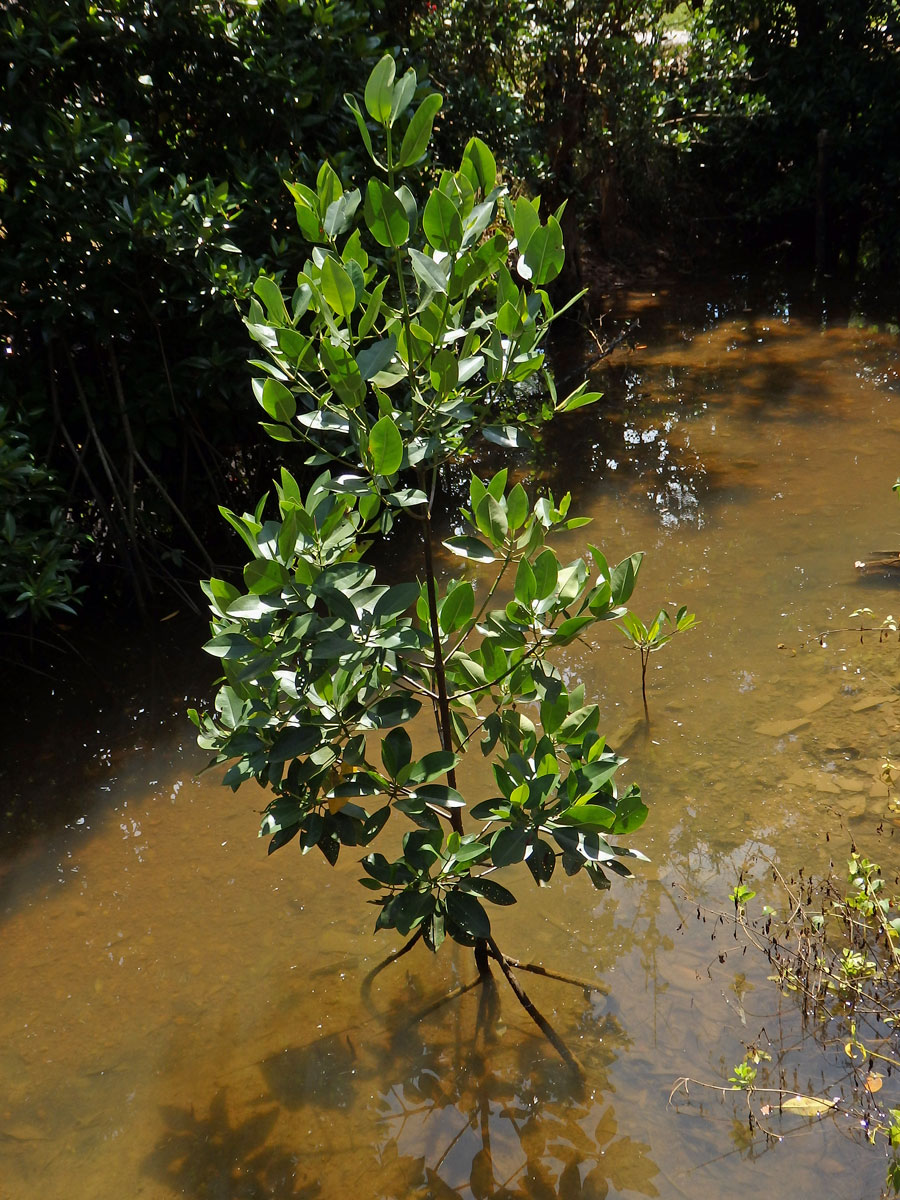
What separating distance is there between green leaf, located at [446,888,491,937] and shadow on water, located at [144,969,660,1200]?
52 centimetres

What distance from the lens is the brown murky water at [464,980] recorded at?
86.1 inches

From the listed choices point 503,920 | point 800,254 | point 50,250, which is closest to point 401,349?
point 503,920

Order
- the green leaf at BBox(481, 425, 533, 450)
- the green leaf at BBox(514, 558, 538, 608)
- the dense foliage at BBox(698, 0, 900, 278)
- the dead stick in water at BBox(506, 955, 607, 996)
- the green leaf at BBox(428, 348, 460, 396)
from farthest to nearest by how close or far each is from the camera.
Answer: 1. the dense foliage at BBox(698, 0, 900, 278)
2. the dead stick in water at BBox(506, 955, 607, 996)
3. the green leaf at BBox(481, 425, 533, 450)
4. the green leaf at BBox(514, 558, 538, 608)
5. the green leaf at BBox(428, 348, 460, 396)

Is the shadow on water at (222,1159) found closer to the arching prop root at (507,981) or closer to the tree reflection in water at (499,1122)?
the tree reflection in water at (499,1122)

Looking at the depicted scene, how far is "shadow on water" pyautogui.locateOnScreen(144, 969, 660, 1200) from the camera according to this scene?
2.14 meters

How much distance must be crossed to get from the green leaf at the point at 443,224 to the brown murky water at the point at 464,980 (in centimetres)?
184

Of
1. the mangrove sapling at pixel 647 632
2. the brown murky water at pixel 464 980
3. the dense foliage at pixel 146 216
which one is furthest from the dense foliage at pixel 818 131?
the mangrove sapling at pixel 647 632

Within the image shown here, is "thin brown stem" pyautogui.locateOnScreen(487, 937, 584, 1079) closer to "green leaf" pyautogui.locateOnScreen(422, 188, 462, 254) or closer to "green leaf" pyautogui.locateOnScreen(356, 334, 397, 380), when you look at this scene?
"green leaf" pyautogui.locateOnScreen(356, 334, 397, 380)

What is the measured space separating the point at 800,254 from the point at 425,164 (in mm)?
5784

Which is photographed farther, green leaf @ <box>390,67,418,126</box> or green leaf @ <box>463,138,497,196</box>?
green leaf @ <box>463,138,497,196</box>

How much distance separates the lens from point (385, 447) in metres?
1.75

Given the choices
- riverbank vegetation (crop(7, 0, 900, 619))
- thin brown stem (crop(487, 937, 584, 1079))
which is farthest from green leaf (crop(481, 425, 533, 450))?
thin brown stem (crop(487, 937, 584, 1079))

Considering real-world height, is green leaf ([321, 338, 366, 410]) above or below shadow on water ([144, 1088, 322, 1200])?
above

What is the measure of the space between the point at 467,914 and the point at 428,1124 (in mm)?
615
